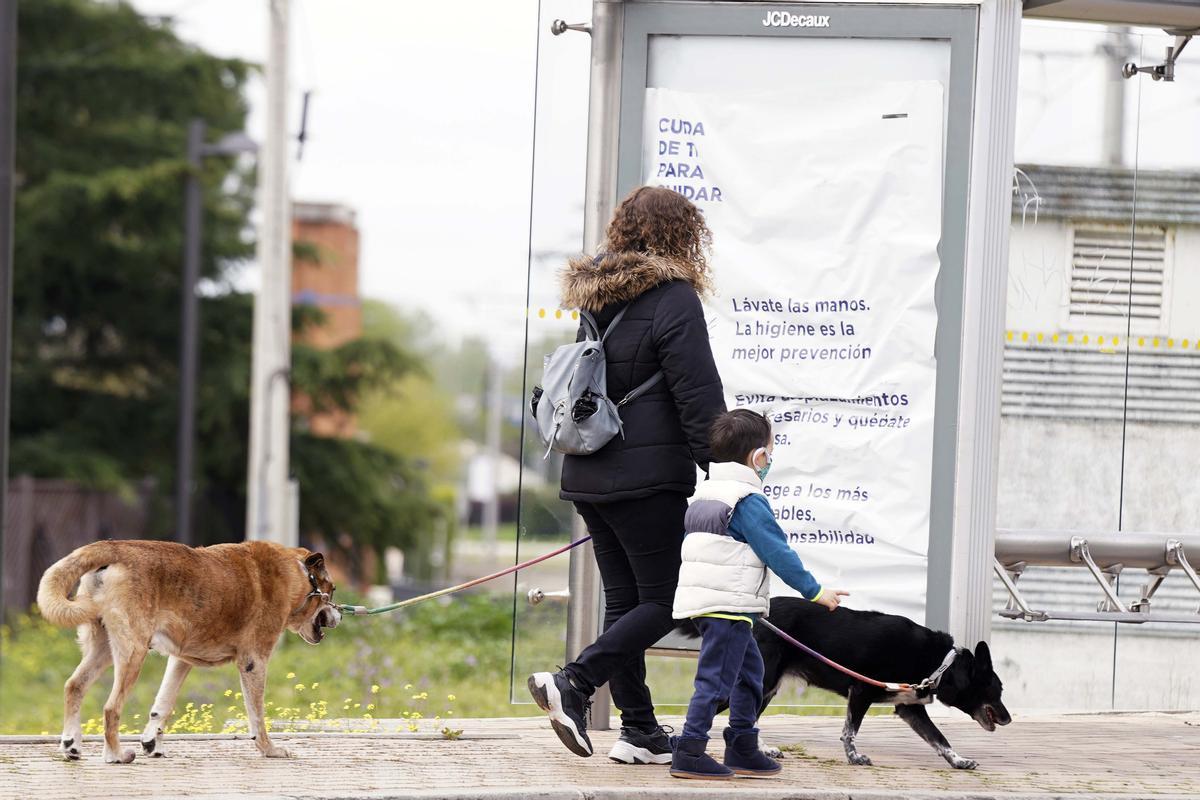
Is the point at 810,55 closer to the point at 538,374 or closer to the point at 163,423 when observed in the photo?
the point at 538,374

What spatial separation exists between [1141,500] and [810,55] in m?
2.91

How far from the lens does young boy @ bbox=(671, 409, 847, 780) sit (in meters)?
5.78

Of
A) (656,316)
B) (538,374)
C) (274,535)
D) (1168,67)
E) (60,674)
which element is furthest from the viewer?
(274,535)

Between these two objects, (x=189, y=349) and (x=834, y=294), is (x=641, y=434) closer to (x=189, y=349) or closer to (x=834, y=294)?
(x=834, y=294)

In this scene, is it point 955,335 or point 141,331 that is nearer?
point 955,335

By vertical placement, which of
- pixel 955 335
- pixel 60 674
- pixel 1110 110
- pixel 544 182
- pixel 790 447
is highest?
pixel 1110 110

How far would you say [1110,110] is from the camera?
8.11 meters

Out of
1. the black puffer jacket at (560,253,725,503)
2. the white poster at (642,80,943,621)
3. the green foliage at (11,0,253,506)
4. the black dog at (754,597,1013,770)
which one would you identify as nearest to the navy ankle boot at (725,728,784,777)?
the black dog at (754,597,1013,770)

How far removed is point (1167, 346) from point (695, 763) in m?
3.83

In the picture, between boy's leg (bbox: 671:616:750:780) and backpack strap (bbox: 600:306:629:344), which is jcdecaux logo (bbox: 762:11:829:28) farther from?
boy's leg (bbox: 671:616:750:780)

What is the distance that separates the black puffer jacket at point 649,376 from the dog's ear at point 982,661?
5.12 feet

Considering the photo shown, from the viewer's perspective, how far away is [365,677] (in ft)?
44.9

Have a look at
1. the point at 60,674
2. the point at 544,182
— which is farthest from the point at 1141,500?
the point at 60,674

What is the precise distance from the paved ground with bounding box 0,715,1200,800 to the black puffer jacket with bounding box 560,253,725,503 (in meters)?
1.07
